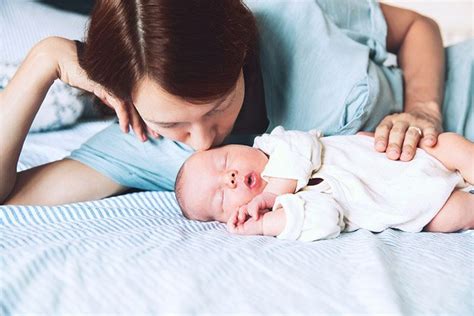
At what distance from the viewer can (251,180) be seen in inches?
41.3

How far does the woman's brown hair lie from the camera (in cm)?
89

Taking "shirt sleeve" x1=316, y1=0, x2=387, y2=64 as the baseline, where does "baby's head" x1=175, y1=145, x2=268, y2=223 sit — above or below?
below

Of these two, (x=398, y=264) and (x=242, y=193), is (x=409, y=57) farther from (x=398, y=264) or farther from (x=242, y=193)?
(x=398, y=264)

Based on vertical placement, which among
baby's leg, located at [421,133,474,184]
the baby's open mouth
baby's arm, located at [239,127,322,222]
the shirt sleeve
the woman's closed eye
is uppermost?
the shirt sleeve

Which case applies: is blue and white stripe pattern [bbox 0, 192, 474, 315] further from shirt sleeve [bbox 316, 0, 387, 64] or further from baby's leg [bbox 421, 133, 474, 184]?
shirt sleeve [bbox 316, 0, 387, 64]

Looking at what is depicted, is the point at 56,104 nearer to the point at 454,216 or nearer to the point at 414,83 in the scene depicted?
the point at 414,83

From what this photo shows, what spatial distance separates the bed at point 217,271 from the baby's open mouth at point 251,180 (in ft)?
0.29

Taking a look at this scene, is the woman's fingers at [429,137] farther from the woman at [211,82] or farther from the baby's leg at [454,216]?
the baby's leg at [454,216]

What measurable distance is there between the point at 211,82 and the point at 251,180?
21cm

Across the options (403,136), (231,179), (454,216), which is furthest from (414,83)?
(231,179)

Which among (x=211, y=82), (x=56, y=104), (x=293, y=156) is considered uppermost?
(x=211, y=82)

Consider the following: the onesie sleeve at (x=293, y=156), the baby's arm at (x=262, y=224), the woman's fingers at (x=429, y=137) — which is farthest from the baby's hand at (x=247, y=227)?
the woman's fingers at (x=429, y=137)

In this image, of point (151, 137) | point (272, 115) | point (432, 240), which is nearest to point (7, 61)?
point (151, 137)

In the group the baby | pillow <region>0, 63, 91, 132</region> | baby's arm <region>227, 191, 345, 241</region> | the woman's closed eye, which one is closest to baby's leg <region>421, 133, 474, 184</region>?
the baby
